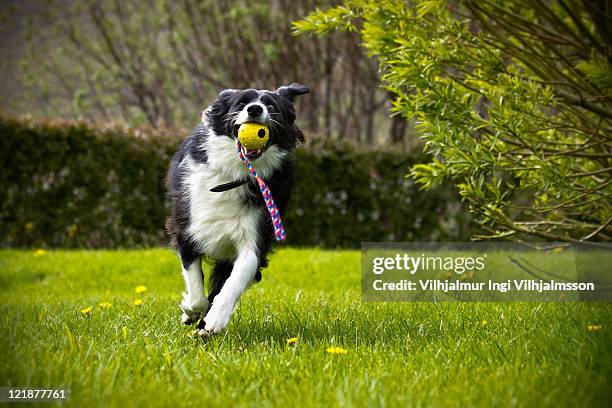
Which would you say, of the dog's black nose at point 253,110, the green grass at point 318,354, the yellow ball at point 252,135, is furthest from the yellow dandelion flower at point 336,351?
the dog's black nose at point 253,110

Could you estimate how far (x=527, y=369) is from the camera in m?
2.60

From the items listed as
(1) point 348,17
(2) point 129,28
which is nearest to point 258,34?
(2) point 129,28

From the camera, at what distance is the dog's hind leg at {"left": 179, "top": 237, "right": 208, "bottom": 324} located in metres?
3.64

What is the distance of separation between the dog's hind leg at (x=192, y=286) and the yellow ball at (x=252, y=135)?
704mm

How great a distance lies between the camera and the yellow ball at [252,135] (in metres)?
3.34

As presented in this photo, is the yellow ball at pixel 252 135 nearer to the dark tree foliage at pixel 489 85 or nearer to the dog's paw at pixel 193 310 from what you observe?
the dog's paw at pixel 193 310

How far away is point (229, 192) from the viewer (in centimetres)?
359

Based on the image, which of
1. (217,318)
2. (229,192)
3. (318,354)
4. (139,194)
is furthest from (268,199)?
(139,194)

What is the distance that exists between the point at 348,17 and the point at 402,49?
1.61ft

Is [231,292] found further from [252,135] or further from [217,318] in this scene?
[252,135]

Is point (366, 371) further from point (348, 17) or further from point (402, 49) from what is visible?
point (348, 17)

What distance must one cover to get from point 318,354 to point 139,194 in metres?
6.36

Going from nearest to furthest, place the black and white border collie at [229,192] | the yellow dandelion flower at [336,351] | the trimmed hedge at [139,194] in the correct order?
the yellow dandelion flower at [336,351], the black and white border collie at [229,192], the trimmed hedge at [139,194]

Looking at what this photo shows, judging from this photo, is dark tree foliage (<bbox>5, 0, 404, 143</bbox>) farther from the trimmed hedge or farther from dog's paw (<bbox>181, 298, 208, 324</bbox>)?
dog's paw (<bbox>181, 298, 208, 324</bbox>)
